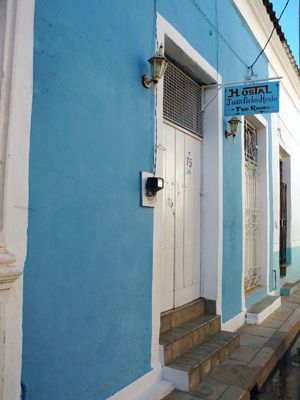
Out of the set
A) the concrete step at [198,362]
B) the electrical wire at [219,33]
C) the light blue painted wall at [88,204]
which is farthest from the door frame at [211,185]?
the light blue painted wall at [88,204]

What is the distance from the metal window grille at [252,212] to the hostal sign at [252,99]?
72.7 inches

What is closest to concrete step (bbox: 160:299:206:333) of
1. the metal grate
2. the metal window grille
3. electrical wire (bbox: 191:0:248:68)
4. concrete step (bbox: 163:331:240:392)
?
concrete step (bbox: 163:331:240:392)

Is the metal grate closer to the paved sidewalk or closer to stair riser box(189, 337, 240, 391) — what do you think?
stair riser box(189, 337, 240, 391)

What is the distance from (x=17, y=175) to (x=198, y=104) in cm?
344

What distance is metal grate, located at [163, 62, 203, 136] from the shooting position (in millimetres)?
4398

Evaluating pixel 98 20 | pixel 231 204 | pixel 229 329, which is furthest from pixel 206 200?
pixel 98 20

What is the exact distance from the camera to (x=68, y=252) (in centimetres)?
258

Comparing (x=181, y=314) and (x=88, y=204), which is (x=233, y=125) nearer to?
(x=181, y=314)

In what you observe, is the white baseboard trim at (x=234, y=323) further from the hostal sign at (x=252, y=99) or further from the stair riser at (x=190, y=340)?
the hostal sign at (x=252, y=99)

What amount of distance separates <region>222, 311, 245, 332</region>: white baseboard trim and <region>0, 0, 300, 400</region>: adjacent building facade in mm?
41

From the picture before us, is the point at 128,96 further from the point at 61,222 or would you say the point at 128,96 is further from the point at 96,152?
the point at 61,222

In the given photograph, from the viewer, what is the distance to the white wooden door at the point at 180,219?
4.25 meters

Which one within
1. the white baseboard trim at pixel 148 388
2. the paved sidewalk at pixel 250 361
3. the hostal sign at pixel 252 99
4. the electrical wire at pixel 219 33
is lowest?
the paved sidewalk at pixel 250 361

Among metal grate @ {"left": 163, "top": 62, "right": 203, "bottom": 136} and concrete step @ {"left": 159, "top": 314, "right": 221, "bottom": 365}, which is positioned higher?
metal grate @ {"left": 163, "top": 62, "right": 203, "bottom": 136}
